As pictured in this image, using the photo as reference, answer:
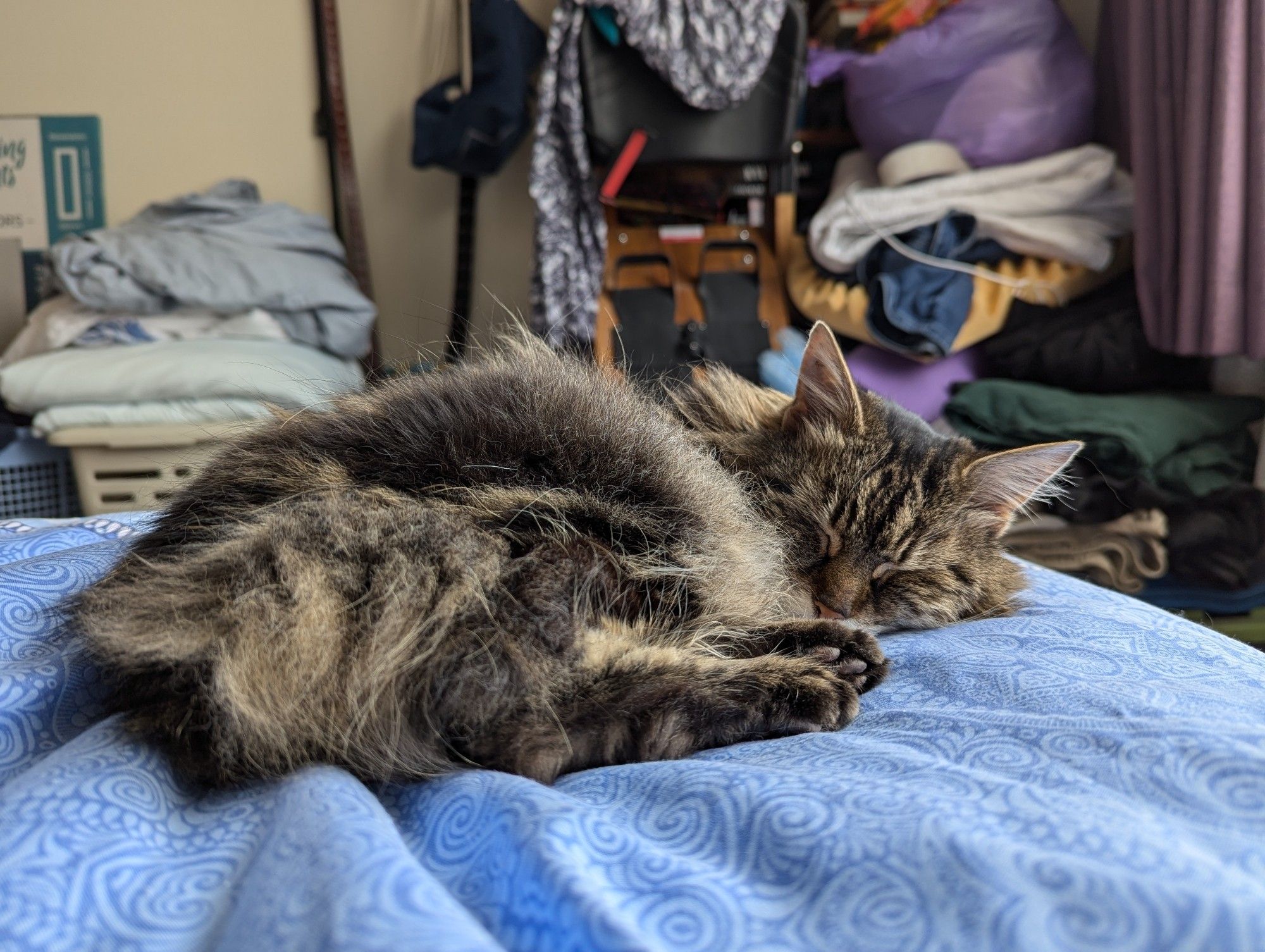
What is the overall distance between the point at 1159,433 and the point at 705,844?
203 cm

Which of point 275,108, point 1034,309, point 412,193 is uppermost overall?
point 275,108

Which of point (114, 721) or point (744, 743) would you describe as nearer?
point (114, 721)

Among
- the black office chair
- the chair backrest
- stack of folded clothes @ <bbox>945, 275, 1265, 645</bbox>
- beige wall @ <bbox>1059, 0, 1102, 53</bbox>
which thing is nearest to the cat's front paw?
stack of folded clothes @ <bbox>945, 275, 1265, 645</bbox>

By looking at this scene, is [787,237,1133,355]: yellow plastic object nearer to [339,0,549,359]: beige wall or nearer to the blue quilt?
[339,0,549,359]: beige wall

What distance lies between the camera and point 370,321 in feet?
10.7

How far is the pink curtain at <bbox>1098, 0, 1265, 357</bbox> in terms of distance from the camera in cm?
205

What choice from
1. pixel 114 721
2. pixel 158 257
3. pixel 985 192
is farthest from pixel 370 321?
pixel 114 721

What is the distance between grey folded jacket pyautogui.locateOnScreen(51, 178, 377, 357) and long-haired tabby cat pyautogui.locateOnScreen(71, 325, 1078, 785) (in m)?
Answer: 1.98

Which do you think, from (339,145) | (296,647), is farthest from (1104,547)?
(339,145)

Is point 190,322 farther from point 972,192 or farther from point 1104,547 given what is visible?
point 1104,547

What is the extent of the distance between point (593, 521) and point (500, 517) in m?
0.12

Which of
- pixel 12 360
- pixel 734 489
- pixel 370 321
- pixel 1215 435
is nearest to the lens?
pixel 734 489

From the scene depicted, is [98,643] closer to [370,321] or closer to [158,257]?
[158,257]

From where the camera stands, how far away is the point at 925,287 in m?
2.60
